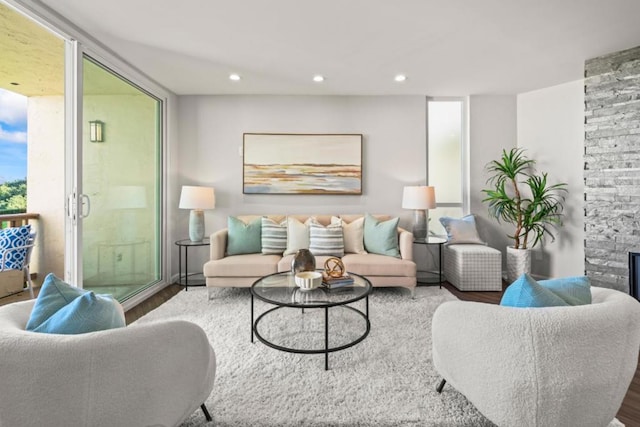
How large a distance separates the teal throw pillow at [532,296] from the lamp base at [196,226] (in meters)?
3.41

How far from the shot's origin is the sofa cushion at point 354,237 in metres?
3.78

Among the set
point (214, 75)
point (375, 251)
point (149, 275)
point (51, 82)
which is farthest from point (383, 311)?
point (51, 82)

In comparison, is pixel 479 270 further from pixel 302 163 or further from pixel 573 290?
pixel 302 163

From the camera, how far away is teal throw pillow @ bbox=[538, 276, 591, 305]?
1407 mm

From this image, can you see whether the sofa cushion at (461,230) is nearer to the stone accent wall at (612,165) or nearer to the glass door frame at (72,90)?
the stone accent wall at (612,165)

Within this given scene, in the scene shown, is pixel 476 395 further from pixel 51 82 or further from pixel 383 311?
pixel 51 82

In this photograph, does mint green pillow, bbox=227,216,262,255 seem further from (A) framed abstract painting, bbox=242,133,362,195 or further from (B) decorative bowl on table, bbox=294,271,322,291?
(B) decorative bowl on table, bbox=294,271,322,291

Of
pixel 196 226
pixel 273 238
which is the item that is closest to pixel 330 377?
pixel 273 238

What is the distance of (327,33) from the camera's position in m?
2.67

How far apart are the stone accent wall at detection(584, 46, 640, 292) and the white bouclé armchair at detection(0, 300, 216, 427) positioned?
4.14 metres

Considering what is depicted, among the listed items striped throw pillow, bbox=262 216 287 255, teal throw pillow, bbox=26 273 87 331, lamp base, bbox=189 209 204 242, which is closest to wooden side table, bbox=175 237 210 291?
lamp base, bbox=189 209 204 242

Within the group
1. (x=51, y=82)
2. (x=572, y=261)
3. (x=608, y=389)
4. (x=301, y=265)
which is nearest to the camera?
(x=608, y=389)

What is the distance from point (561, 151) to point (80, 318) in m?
4.89

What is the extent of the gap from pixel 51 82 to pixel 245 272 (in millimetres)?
2568
